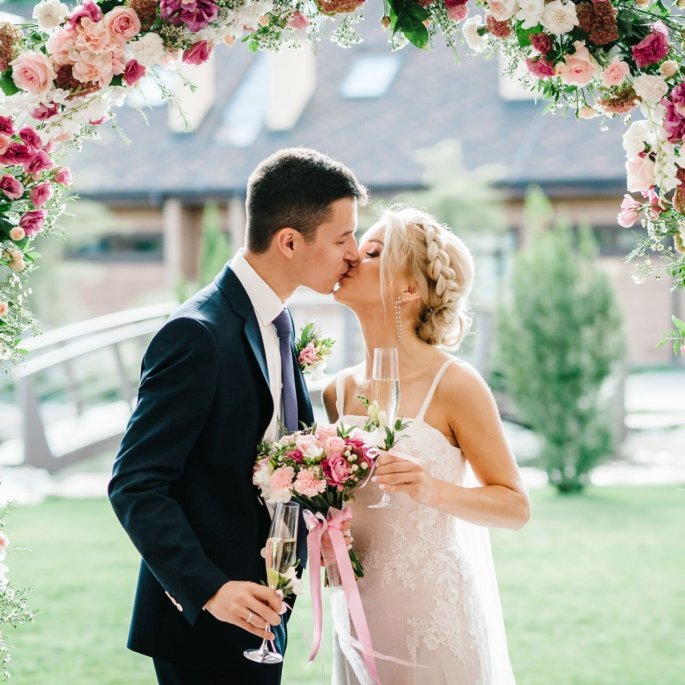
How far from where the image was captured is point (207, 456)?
280 cm

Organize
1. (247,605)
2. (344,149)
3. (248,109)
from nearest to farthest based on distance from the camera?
(247,605) < (344,149) < (248,109)

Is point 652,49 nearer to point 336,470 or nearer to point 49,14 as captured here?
point 336,470

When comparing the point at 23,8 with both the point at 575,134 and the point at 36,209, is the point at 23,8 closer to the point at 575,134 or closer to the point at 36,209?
the point at 575,134

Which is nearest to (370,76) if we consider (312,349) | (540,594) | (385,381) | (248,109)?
(248,109)

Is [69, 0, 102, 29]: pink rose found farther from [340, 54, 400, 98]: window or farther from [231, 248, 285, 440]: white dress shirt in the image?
[340, 54, 400, 98]: window

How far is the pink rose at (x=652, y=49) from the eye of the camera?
2961 millimetres

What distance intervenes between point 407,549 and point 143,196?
1895 centimetres

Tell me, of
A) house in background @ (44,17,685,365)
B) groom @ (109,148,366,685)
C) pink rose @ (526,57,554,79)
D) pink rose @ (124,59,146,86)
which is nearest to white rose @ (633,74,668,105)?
pink rose @ (526,57,554,79)

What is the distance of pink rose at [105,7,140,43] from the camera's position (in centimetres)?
289

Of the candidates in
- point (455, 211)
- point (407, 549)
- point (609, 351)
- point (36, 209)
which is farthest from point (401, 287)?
point (455, 211)

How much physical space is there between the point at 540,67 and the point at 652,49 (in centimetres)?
32

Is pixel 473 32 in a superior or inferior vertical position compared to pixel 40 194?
superior

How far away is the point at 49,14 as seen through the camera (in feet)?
9.59

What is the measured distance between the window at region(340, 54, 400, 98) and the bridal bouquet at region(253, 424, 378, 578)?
2025 centimetres
